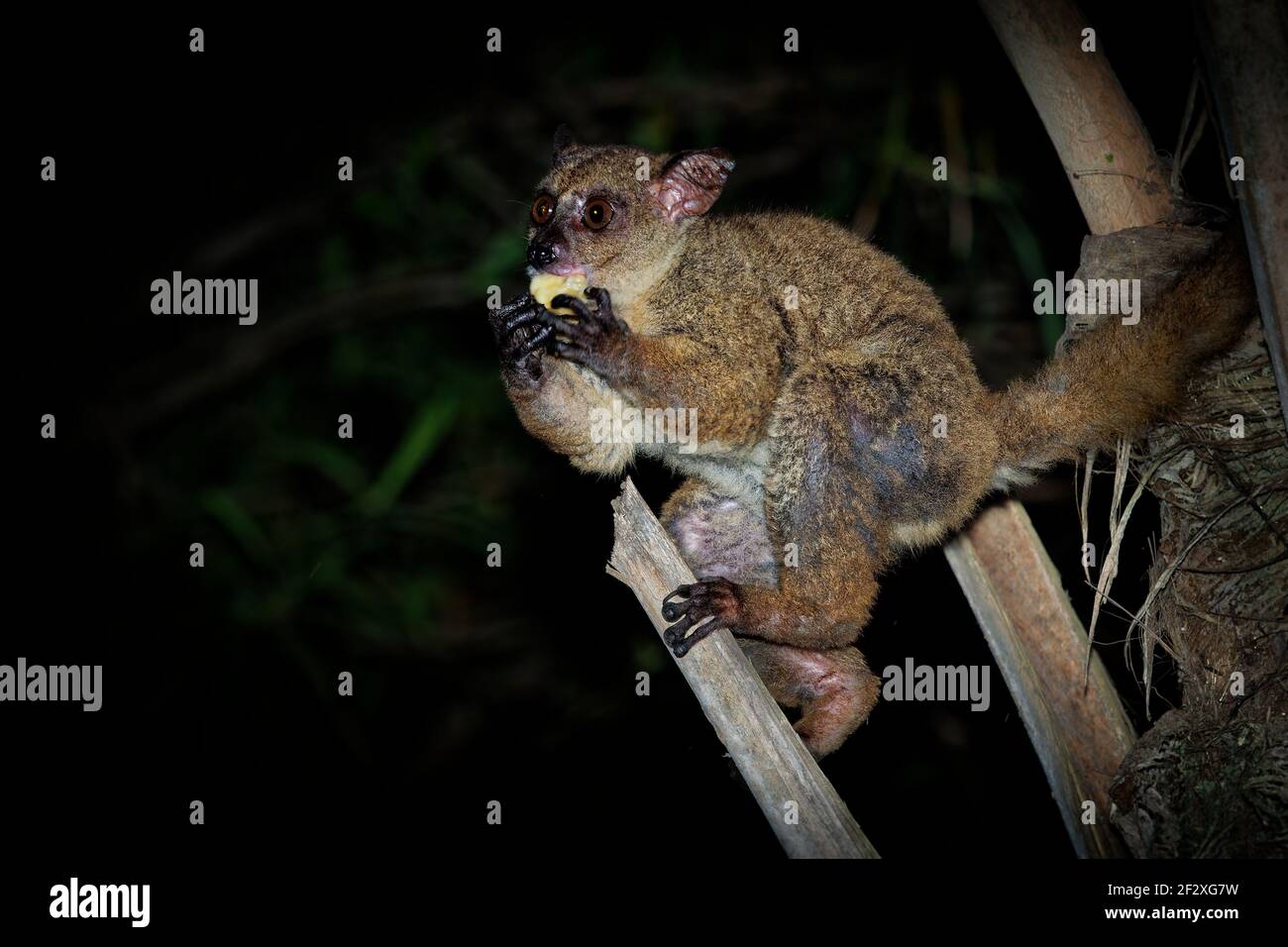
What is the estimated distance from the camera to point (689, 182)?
5102mm

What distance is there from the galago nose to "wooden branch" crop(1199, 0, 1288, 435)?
2.58 metres

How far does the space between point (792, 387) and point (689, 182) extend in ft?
3.53

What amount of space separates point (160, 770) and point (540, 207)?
4795 millimetres

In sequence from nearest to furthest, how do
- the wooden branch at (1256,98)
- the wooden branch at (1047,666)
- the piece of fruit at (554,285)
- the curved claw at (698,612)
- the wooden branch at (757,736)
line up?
1. the wooden branch at (1256,98)
2. the wooden branch at (757,736)
3. the curved claw at (698,612)
4. the wooden branch at (1047,666)
5. the piece of fruit at (554,285)

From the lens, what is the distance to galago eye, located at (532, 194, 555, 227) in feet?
16.7

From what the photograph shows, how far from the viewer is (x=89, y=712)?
7824 millimetres

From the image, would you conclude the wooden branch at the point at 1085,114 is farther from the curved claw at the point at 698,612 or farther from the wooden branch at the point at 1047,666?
the curved claw at the point at 698,612

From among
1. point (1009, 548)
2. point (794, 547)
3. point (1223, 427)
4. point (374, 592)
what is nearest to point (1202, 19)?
point (1223, 427)

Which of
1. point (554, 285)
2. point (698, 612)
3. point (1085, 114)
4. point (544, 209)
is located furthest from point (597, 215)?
point (1085, 114)

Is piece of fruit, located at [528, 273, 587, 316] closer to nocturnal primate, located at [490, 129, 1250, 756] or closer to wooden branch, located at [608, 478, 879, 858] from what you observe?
nocturnal primate, located at [490, 129, 1250, 756]

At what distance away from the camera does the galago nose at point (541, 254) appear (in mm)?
4859

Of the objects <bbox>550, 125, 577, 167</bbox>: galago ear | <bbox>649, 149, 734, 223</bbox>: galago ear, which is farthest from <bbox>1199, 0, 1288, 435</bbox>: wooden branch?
<bbox>550, 125, 577, 167</bbox>: galago ear

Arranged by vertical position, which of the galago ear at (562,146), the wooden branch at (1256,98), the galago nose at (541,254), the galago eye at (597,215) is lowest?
the wooden branch at (1256,98)

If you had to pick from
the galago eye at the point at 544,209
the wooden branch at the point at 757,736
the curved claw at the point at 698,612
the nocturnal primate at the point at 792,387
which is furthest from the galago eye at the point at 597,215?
the curved claw at the point at 698,612
